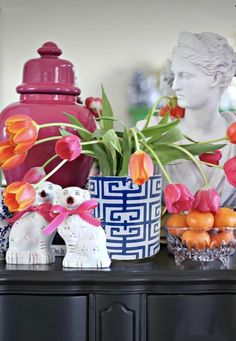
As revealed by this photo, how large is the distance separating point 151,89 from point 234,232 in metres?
0.38

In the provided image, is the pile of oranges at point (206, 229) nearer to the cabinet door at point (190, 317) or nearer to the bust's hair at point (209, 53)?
the cabinet door at point (190, 317)

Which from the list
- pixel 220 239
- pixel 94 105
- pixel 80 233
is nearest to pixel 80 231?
pixel 80 233

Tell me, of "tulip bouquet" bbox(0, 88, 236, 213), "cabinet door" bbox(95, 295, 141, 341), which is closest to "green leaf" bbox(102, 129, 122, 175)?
"tulip bouquet" bbox(0, 88, 236, 213)

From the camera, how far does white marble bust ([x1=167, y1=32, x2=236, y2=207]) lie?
921 mm

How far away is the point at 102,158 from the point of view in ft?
2.64

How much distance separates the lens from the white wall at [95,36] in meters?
1.02

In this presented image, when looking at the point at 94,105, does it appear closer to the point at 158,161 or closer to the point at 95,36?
the point at 95,36

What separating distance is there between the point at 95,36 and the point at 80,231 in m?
0.46

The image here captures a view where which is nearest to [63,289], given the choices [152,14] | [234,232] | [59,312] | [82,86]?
[59,312]

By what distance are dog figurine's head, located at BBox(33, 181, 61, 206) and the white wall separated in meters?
0.29

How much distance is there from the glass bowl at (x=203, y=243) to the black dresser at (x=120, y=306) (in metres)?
0.05

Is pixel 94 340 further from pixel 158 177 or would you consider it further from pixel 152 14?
pixel 152 14

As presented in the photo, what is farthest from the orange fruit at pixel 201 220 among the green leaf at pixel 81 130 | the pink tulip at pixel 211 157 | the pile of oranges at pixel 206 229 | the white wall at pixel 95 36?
the white wall at pixel 95 36

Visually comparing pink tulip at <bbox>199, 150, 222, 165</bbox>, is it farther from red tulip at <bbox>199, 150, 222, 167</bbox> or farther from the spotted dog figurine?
the spotted dog figurine
